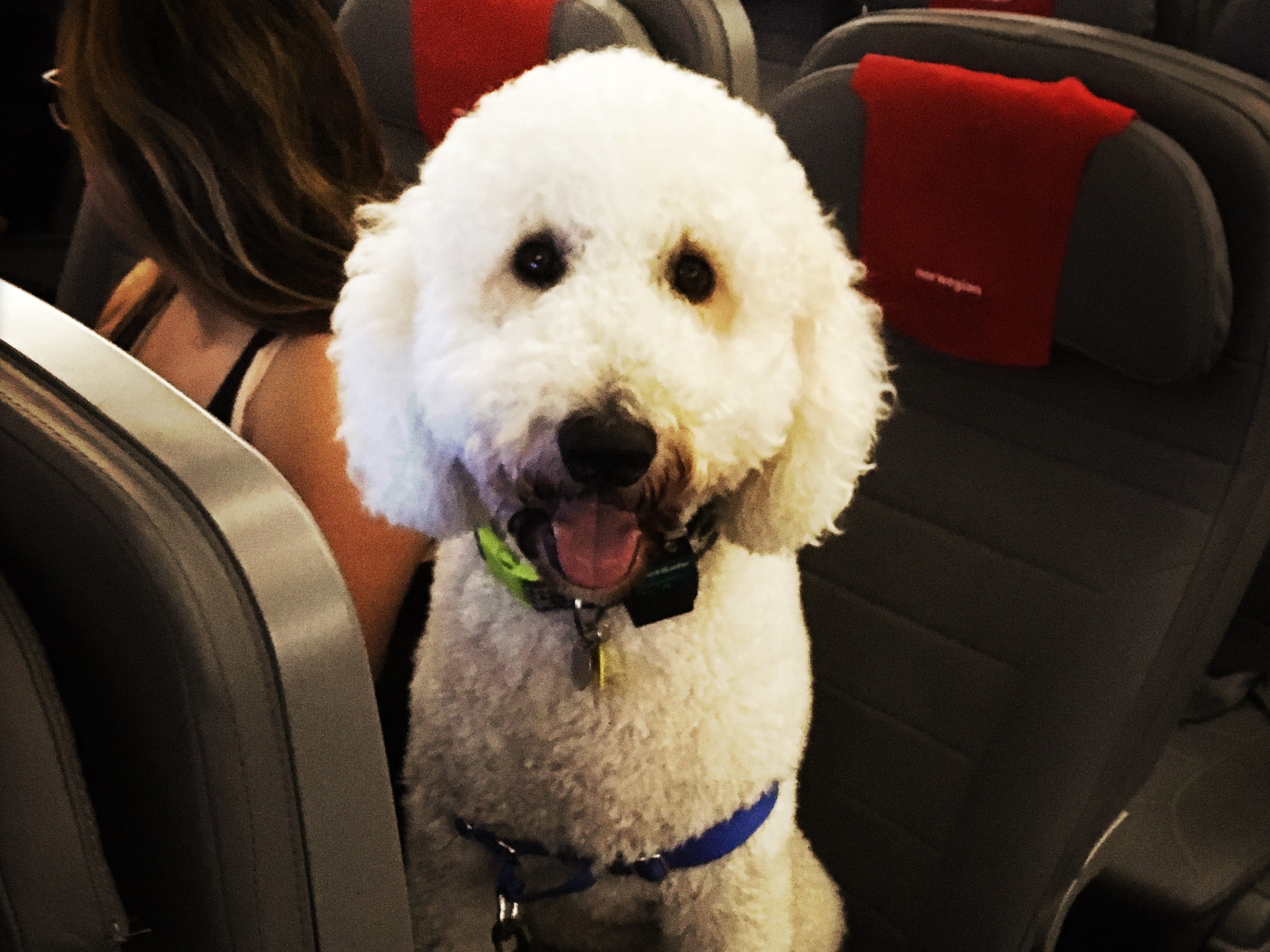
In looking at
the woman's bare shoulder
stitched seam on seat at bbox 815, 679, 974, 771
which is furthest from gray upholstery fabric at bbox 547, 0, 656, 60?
stitched seam on seat at bbox 815, 679, 974, 771

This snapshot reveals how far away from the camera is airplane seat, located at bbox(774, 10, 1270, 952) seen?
3.26ft

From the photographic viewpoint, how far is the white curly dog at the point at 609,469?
0.81 metres

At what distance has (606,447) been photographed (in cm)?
75

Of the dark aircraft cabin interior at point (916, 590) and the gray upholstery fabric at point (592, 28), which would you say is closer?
the dark aircraft cabin interior at point (916, 590)

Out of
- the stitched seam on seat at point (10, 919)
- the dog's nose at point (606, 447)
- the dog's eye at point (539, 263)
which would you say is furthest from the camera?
→ the dog's eye at point (539, 263)

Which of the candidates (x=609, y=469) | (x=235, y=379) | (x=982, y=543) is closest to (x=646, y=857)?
(x=609, y=469)

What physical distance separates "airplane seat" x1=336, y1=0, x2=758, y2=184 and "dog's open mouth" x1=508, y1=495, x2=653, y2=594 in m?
0.59

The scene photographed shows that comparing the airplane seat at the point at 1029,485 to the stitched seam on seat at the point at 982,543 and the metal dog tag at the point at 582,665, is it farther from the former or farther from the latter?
the metal dog tag at the point at 582,665

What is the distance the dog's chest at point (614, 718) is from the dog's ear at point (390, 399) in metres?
0.13

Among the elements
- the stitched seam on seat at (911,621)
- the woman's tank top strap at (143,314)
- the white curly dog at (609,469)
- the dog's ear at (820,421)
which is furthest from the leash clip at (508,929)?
the woman's tank top strap at (143,314)

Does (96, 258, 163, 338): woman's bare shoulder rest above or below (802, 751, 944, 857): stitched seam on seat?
above

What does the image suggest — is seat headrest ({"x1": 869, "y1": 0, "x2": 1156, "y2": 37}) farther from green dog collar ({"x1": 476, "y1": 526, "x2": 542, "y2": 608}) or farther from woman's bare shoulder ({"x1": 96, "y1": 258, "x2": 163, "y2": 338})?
woman's bare shoulder ({"x1": 96, "y1": 258, "x2": 163, "y2": 338})

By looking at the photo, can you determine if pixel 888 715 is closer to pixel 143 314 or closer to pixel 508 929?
pixel 508 929

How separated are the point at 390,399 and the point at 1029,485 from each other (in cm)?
71
